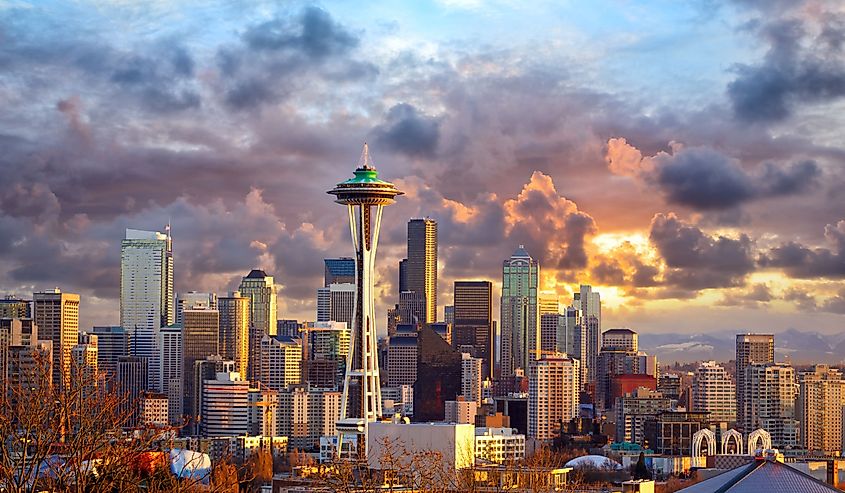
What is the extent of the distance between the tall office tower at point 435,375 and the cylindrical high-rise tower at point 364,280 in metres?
30.7

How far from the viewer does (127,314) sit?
124 m

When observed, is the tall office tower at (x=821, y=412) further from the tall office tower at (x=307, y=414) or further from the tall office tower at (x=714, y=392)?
→ the tall office tower at (x=307, y=414)

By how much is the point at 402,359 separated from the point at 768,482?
89.0m

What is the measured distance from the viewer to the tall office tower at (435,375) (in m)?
106

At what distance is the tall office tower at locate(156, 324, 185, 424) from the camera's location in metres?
102

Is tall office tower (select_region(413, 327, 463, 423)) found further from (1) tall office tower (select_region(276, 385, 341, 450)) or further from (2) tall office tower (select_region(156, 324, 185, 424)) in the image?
(2) tall office tower (select_region(156, 324, 185, 424))

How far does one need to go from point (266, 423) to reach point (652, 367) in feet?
131

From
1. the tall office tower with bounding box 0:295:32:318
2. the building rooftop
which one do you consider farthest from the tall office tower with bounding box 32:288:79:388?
the building rooftop

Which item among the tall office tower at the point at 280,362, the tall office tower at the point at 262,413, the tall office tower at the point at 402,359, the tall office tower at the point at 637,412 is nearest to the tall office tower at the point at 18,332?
the tall office tower at the point at 262,413

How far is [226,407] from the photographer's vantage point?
301 feet

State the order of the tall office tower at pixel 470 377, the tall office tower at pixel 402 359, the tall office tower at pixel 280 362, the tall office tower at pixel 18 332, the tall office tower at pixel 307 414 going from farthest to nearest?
the tall office tower at pixel 402 359 < the tall office tower at pixel 470 377 < the tall office tower at pixel 280 362 < the tall office tower at pixel 307 414 < the tall office tower at pixel 18 332

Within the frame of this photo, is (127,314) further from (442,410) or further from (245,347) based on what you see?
(442,410)

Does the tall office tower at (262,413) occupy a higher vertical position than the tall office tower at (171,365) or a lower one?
lower

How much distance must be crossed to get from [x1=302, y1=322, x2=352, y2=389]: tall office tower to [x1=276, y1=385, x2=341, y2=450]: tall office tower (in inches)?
491
